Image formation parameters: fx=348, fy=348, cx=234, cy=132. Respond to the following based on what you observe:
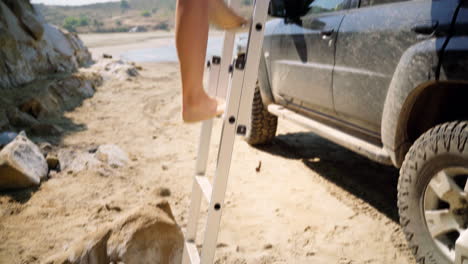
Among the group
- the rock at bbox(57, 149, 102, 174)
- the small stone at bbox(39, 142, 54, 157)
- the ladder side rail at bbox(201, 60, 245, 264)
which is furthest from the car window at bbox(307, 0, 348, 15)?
the small stone at bbox(39, 142, 54, 157)

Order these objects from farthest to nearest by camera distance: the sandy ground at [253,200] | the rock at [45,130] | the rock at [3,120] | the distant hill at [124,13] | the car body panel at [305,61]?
the distant hill at [124,13], the rock at [45,130], the rock at [3,120], the car body panel at [305,61], the sandy ground at [253,200]

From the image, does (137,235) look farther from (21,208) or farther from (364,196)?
(364,196)

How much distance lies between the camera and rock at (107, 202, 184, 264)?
5.66 feet

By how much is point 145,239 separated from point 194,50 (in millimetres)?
991

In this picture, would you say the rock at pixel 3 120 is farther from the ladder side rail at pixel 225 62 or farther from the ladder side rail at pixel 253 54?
the ladder side rail at pixel 253 54

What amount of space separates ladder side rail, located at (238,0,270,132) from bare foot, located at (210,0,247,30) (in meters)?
0.19

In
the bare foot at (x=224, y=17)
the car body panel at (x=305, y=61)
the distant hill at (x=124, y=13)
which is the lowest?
the distant hill at (x=124, y=13)

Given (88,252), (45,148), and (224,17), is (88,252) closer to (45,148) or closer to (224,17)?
(224,17)

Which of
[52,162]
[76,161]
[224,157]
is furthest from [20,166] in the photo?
[224,157]

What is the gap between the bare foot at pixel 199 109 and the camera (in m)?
1.54

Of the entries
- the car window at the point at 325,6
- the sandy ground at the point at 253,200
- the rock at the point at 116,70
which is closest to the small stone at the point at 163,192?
the sandy ground at the point at 253,200

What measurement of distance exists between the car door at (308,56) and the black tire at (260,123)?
1.20 feet

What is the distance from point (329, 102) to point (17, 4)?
5.78m

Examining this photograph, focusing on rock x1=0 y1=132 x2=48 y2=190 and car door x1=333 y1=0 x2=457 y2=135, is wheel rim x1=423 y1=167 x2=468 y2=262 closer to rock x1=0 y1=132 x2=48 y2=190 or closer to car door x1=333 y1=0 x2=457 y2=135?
car door x1=333 y1=0 x2=457 y2=135
